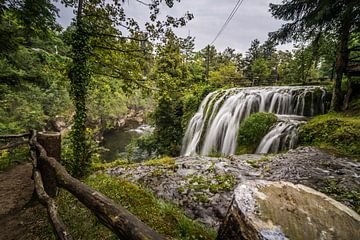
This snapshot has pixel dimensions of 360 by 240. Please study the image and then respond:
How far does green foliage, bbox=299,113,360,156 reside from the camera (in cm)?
561

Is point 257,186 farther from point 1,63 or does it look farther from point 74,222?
point 1,63

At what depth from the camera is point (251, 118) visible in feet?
27.1

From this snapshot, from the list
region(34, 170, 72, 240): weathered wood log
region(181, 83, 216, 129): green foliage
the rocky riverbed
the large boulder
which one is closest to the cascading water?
region(181, 83, 216, 129): green foliage

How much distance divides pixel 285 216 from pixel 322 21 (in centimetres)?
939

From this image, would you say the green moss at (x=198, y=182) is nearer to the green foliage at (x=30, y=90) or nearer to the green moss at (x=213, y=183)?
the green moss at (x=213, y=183)

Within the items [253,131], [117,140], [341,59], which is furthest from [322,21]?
[117,140]

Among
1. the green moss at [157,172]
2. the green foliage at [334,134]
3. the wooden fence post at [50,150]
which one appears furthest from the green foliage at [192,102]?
the wooden fence post at [50,150]

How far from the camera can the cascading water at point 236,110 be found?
944cm

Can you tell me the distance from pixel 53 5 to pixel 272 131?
796cm

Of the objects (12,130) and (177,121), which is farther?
(177,121)

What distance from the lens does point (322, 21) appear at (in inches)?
313

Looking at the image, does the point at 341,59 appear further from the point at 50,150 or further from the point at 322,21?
the point at 50,150

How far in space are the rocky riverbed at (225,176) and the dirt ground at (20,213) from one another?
1979 mm

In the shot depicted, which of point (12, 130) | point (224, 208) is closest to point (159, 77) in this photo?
point (224, 208)
